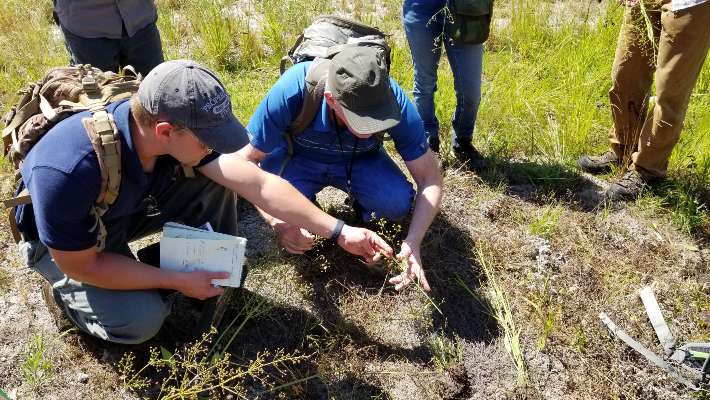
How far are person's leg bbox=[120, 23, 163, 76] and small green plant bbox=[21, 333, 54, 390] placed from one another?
4.89ft

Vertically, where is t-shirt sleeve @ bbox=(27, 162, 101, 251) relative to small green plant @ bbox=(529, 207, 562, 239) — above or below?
above

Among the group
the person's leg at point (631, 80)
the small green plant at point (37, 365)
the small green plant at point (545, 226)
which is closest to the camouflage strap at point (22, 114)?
the small green plant at point (37, 365)

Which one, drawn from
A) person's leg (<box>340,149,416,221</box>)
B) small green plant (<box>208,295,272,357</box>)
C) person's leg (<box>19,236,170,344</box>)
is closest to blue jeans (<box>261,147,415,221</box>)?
person's leg (<box>340,149,416,221</box>)

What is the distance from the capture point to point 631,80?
3062 millimetres

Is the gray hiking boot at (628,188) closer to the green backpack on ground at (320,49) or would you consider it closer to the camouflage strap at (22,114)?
the green backpack on ground at (320,49)

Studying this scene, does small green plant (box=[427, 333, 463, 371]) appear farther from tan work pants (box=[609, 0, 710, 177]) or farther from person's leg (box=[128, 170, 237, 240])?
tan work pants (box=[609, 0, 710, 177])

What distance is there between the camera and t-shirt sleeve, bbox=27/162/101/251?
5.78ft

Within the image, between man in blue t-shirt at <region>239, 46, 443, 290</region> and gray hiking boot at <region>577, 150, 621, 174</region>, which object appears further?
gray hiking boot at <region>577, 150, 621, 174</region>

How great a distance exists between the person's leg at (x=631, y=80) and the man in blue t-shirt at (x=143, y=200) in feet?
5.56

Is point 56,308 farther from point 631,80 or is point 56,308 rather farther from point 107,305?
point 631,80

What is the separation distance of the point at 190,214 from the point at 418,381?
112 centimetres

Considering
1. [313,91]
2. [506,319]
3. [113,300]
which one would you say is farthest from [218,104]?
[506,319]

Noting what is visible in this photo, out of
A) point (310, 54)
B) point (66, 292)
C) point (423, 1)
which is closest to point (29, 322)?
point (66, 292)

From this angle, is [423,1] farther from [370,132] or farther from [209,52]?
[209,52]
